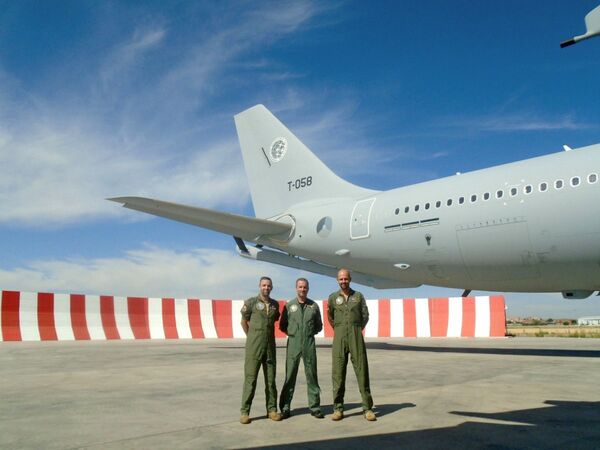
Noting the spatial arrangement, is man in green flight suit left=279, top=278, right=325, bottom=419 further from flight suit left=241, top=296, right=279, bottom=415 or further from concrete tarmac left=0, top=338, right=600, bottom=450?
concrete tarmac left=0, top=338, right=600, bottom=450

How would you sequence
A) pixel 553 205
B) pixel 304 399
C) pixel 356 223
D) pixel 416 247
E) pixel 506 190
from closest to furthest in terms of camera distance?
pixel 304 399
pixel 553 205
pixel 506 190
pixel 416 247
pixel 356 223

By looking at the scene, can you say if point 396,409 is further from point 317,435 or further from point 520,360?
point 520,360

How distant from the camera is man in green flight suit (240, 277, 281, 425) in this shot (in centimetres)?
552

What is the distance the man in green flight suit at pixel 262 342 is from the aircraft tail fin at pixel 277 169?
11.8 metres

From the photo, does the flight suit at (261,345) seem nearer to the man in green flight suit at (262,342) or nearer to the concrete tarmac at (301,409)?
the man in green flight suit at (262,342)

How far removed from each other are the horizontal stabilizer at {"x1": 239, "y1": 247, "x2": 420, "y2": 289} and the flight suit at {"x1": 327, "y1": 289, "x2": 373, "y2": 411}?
986 centimetres

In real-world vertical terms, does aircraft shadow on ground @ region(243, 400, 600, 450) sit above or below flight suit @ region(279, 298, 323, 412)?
below

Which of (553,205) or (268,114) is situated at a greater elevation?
(268,114)

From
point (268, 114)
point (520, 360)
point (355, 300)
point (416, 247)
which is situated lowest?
point (520, 360)

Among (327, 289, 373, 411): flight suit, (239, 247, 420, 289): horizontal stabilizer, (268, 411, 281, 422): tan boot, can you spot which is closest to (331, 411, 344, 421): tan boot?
(327, 289, 373, 411): flight suit

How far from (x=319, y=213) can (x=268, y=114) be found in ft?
17.0

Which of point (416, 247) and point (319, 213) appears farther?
point (319, 213)

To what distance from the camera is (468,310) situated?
22.3m

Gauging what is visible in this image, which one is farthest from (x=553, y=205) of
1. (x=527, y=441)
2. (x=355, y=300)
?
(x=527, y=441)
